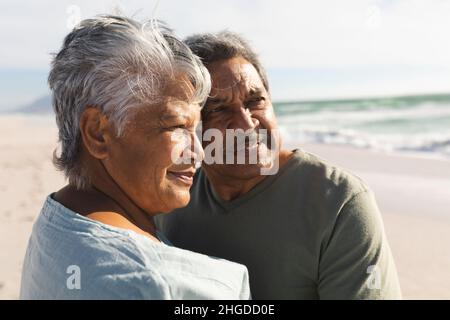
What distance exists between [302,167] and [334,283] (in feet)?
1.45

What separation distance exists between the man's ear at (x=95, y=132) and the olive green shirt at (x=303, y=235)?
0.69 m

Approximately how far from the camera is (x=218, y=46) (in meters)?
2.09

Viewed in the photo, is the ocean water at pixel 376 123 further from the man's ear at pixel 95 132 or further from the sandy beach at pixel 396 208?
the man's ear at pixel 95 132

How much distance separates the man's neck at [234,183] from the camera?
2.13 metres

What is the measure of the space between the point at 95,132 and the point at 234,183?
2.42 ft

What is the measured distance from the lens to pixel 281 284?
1975 millimetres

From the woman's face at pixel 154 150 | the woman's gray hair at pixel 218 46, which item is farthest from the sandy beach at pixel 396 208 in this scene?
the woman's face at pixel 154 150

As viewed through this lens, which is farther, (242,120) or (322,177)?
(242,120)

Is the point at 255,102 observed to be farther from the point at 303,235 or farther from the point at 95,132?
the point at 95,132

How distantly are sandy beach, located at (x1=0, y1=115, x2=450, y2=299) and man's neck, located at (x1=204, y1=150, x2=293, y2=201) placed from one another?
319 centimetres

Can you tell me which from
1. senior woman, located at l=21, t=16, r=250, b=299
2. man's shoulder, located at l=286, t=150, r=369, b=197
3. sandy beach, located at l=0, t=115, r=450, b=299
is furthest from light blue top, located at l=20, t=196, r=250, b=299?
sandy beach, located at l=0, t=115, r=450, b=299

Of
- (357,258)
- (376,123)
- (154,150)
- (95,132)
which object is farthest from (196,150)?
(376,123)

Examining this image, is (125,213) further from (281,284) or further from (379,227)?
(379,227)
